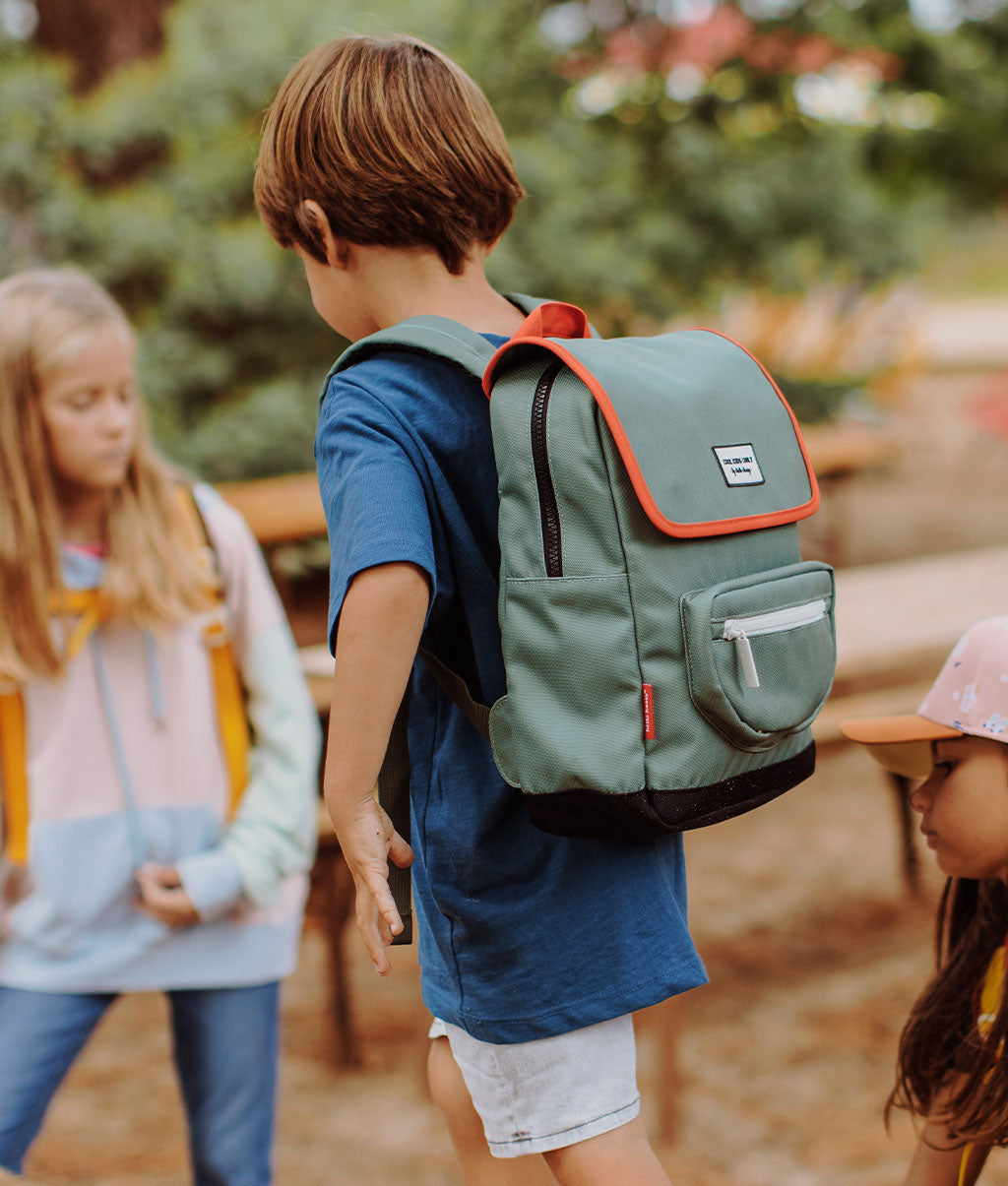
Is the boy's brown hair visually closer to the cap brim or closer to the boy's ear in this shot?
the boy's ear

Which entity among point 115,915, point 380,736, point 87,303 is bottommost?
point 115,915

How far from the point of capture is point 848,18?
7.61 m

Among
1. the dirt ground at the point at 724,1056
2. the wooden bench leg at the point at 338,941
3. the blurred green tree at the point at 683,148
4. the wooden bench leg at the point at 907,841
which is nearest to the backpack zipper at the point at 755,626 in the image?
the dirt ground at the point at 724,1056

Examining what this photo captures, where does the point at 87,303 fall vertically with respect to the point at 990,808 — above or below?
above

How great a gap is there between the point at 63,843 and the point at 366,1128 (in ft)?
4.63

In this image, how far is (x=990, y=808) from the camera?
59.1 inches

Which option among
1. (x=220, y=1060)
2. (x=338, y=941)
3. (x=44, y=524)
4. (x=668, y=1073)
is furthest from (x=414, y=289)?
(x=338, y=941)

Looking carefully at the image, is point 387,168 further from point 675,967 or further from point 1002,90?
point 1002,90

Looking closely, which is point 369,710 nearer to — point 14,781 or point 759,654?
point 759,654

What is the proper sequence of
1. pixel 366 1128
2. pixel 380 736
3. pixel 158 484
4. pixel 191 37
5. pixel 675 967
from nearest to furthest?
pixel 380 736 → pixel 675 967 → pixel 158 484 → pixel 366 1128 → pixel 191 37

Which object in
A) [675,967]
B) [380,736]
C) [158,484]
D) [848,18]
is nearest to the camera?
[380,736]

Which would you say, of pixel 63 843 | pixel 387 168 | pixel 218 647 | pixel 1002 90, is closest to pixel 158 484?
pixel 218 647

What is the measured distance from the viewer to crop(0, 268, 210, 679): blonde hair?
198cm

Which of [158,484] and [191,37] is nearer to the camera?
[158,484]
